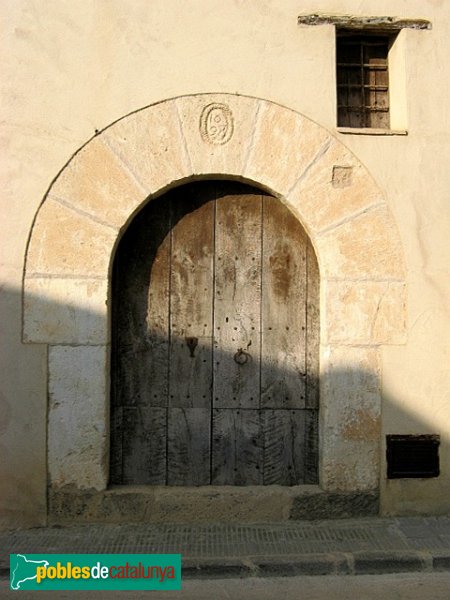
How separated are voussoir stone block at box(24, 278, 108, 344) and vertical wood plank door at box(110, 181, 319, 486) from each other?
246mm

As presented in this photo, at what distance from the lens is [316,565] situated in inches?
116

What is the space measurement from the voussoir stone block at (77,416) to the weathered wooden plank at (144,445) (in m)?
0.24

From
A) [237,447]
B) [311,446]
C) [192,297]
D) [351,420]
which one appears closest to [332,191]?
[192,297]

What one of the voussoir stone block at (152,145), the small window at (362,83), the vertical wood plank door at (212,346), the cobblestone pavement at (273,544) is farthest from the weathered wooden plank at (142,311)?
the small window at (362,83)

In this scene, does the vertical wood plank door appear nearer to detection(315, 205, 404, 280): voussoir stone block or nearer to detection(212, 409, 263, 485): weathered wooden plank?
detection(212, 409, 263, 485): weathered wooden plank

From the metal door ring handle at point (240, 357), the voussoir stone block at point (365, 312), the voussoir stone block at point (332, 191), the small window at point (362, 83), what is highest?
the small window at point (362, 83)

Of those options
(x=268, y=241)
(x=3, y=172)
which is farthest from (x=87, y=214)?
(x=268, y=241)

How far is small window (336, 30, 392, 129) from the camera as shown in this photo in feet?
12.5

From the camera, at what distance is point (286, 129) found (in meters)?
3.52

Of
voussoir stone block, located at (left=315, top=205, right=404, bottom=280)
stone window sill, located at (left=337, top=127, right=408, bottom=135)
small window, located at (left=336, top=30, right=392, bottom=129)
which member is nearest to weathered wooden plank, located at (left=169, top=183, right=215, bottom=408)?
voussoir stone block, located at (left=315, top=205, right=404, bottom=280)

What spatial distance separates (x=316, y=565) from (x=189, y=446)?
3.45 ft

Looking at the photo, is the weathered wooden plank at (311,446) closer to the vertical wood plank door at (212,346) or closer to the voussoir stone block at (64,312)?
the vertical wood plank door at (212,346)

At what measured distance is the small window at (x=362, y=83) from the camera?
3.80 metres

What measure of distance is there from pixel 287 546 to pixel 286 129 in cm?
237
